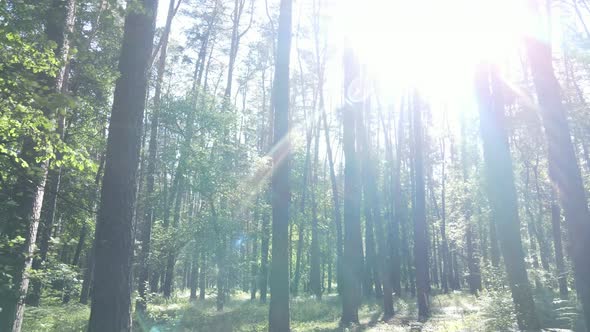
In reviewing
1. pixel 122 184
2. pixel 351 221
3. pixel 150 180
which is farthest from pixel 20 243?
pixel 150 180

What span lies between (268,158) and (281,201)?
9.20 m

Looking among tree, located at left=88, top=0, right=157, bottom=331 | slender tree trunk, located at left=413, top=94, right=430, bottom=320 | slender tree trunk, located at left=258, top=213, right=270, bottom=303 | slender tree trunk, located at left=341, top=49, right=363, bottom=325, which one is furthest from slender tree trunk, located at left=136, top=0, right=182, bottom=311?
slender tree trunk, located at left=413, top=94, right=430, bottom=320

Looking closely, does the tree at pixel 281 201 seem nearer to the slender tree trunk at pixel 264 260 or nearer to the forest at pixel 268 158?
the forest at pixel 268 158

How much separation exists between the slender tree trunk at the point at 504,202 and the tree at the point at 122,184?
8.72 metres

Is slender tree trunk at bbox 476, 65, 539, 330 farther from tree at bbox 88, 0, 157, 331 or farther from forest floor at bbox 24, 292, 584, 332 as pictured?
tree at bbox 88, 0, 157, 331

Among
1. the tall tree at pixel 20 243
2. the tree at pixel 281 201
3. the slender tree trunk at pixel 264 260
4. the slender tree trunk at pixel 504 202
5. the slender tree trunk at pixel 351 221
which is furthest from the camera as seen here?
the slender tree trunk at pixel 264 260

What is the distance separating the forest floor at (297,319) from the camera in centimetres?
1017

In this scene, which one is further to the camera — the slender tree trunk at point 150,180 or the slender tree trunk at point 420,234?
the slender tree trunk at point 150,180

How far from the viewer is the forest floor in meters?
10.2

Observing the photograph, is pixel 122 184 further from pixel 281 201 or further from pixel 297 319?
pixel 297 319

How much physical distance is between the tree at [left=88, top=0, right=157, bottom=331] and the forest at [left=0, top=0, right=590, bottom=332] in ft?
0.08

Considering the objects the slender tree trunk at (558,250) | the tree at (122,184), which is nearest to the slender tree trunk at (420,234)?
the slender tree trunk at (558,250)

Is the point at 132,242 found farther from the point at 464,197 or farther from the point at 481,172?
the point at 464,197

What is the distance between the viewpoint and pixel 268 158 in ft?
64.2
